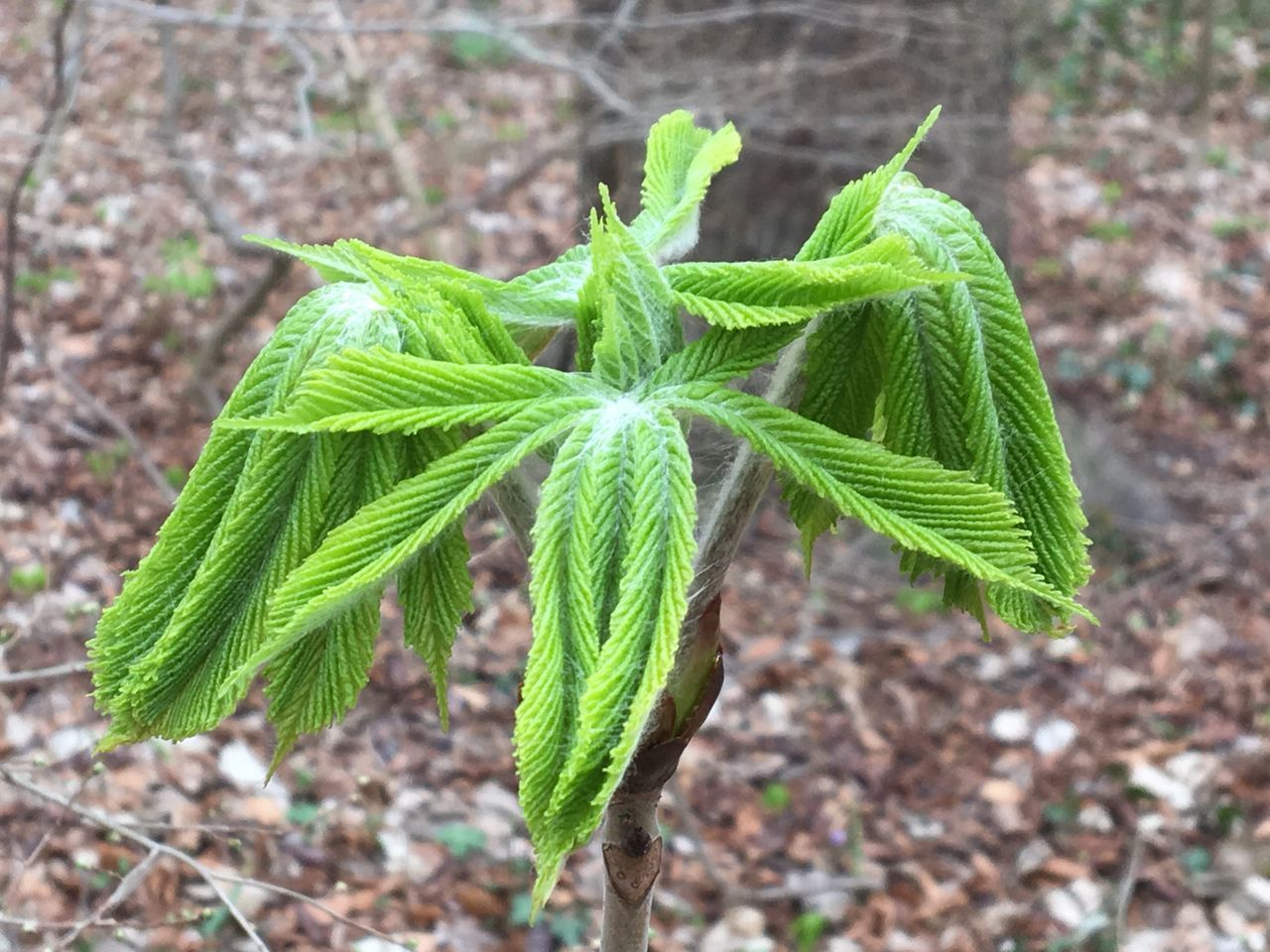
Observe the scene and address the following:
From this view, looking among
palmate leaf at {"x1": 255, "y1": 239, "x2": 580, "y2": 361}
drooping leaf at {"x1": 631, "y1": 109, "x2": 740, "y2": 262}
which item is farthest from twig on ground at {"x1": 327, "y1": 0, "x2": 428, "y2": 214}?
palmate leaf at {"x1": 255, "y1": 239, "x2": 580, "y2": 361}

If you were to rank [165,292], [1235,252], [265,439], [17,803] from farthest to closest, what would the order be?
[1235,252]
[165,292]
[17,803]
[265,439]

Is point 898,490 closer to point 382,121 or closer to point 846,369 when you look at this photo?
point 846,369

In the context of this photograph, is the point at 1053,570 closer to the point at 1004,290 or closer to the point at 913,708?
the point at 1004,290

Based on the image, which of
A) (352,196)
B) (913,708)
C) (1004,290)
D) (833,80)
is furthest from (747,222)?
(1004,290)

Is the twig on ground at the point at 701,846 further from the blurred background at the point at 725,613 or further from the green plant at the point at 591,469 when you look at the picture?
the green plant at the point at 591,469

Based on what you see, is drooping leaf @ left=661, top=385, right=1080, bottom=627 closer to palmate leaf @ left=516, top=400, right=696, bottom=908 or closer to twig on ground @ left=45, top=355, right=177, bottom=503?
palmate leaf @ left=516, top=400, right=696, bottom=908

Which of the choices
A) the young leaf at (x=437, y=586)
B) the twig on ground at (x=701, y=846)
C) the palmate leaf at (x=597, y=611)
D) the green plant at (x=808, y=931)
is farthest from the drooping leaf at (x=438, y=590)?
the green plant at (x=808, y=931)
